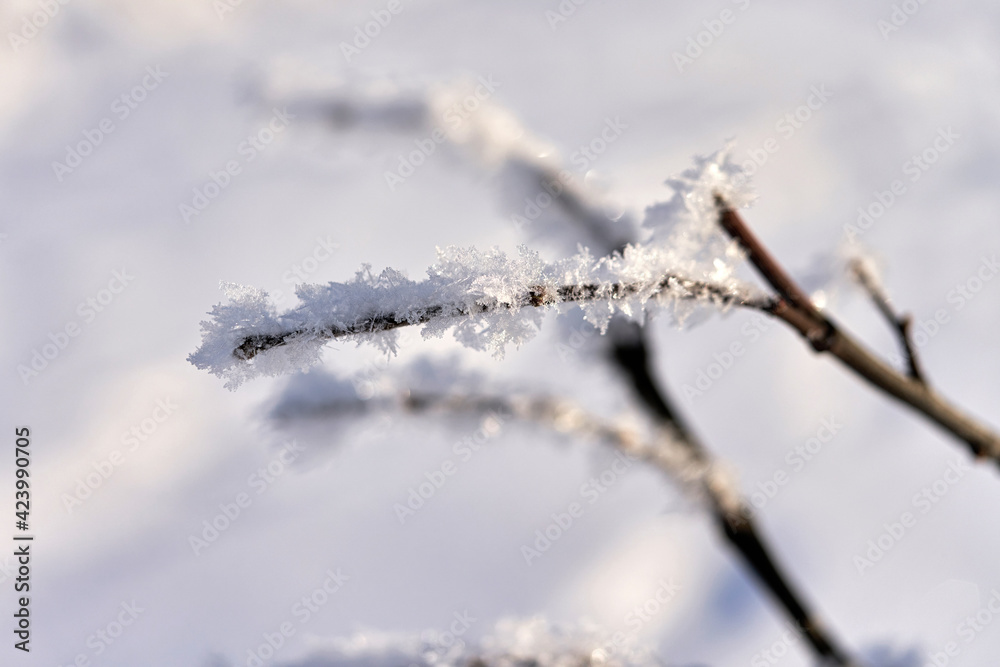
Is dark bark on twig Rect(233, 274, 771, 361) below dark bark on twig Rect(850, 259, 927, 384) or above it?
above

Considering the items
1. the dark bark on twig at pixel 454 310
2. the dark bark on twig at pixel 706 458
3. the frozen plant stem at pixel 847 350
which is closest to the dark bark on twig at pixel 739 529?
the dark bark on twig at pixel 706 458

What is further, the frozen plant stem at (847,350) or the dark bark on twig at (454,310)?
the frozen plant stem at (847,350)

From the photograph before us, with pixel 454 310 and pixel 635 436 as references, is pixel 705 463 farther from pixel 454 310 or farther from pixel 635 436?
pixel 454 310

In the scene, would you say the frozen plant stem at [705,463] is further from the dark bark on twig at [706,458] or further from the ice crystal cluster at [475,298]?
the ice crystal cluster at [475,298]

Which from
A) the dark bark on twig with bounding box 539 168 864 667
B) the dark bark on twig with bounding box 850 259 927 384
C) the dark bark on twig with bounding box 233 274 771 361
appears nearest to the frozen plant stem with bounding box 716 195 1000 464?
the dark bark on twig with bounding box 850 259 927 384

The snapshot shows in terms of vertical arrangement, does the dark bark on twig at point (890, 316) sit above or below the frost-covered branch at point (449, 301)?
below

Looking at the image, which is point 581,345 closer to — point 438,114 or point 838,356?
point 838,356

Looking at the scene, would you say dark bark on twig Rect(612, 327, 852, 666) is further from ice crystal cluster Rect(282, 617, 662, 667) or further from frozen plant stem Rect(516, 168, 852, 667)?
ice crystal cluster Rect(282, 617, 662, 667)
